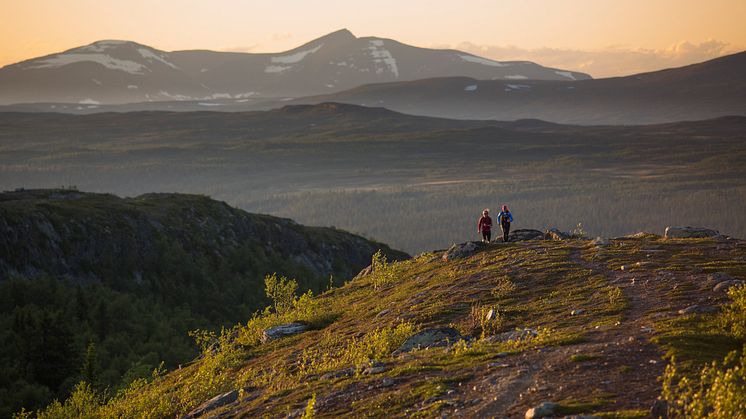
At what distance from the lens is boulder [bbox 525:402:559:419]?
13156 millimetres

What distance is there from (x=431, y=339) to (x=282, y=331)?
397 inches

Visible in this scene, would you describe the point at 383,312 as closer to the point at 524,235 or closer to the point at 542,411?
the point at 542,411

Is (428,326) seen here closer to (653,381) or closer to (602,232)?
(653,381)

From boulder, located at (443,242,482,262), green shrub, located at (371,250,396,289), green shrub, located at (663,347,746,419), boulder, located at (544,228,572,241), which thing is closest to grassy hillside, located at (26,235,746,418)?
green shrub, located at (663,347,746,419)

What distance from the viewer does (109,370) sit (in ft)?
130

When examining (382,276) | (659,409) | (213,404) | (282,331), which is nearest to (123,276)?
(382,276)

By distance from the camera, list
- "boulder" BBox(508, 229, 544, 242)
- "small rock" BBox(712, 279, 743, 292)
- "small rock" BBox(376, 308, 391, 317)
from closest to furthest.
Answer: "small rock" BBox(712, 279, 743, 292)
"small rock" BBox(376, 308, 391, 317)
"boulder" BBox(508, 229, 544, 242)

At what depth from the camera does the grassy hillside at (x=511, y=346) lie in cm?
1460

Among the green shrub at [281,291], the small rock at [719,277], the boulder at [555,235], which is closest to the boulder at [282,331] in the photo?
the green shrub at [281,291]

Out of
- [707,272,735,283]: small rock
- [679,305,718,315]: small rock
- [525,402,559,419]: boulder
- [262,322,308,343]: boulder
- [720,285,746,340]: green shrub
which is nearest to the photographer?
[525,402,559,419]: boulder

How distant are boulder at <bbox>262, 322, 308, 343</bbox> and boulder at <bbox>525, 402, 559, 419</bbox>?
17656 millimetres

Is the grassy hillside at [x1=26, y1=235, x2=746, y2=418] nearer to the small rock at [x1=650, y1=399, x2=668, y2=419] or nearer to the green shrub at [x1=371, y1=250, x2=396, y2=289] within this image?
the small rock at [x1=650, y1=399, x2=668, y2=419]

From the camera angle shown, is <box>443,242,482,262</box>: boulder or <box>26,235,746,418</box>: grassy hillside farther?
<box>443,242,482,262</box>: boulder

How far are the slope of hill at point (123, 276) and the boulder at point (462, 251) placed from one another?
7.13 meters
